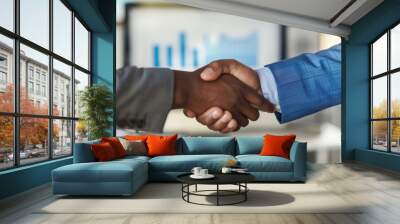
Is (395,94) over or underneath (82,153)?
over

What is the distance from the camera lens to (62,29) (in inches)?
282

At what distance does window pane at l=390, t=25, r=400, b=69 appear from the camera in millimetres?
8148

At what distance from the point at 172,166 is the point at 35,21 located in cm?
309

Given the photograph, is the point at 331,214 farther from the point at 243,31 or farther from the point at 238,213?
the point at 243,31

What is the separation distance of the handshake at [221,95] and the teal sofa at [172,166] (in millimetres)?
1633

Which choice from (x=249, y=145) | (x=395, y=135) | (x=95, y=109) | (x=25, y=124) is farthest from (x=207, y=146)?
(x=395, y=135)

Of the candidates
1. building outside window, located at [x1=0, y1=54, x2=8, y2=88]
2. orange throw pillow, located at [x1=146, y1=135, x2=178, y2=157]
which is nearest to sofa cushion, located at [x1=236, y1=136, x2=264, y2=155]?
orange throw pillow, located at [x1=146, y1=135, x2=178, y2=157]

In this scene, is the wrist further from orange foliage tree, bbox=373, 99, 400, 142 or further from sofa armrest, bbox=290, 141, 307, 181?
orange foliage tree, bbox=373, 99, 400, 142

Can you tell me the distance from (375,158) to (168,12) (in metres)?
5.71

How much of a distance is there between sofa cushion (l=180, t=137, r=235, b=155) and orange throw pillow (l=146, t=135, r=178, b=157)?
25cm

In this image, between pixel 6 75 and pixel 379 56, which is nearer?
pixel 6 75

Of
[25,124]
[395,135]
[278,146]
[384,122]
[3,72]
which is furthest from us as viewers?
[384,122]

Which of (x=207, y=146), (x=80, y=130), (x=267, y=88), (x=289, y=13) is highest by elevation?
(x=289, y=13)

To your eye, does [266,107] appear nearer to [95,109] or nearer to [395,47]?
[395,47]
